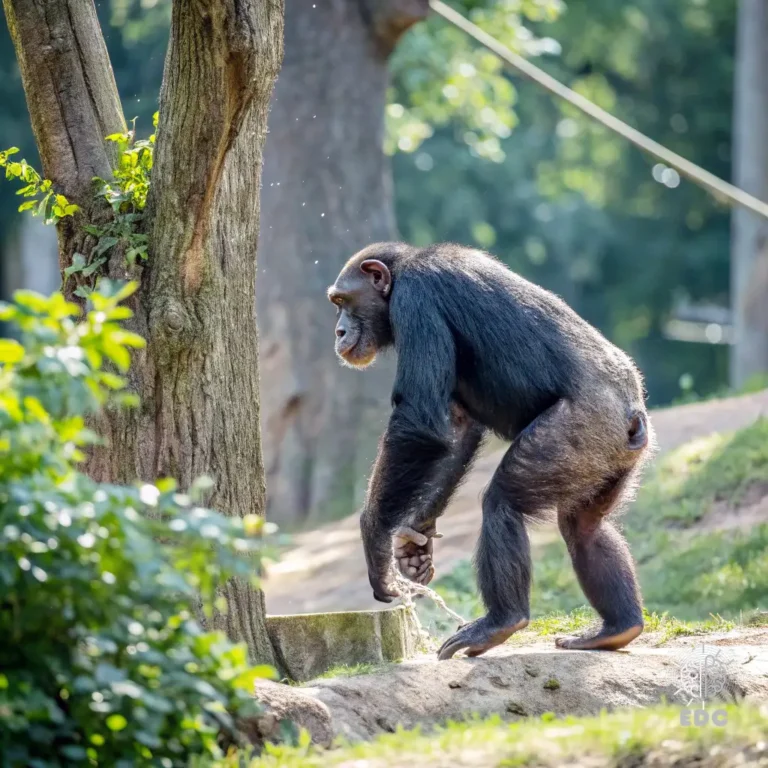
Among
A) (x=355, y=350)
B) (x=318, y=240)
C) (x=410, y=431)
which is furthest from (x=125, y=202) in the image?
(x=318, y=240)

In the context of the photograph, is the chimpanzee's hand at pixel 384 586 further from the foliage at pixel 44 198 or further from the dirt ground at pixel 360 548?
the dirt ground at pixel 360 548

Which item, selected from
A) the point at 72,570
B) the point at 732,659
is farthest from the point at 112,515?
the point at 732,659

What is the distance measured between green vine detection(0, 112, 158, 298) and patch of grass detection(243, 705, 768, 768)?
80.0 inches

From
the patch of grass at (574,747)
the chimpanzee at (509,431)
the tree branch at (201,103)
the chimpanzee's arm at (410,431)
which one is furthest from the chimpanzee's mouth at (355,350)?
the patch of grass at (574,747)

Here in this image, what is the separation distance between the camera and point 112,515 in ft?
9.82

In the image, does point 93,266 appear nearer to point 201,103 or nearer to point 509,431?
point 201,103

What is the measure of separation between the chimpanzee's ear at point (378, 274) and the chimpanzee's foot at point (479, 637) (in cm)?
178

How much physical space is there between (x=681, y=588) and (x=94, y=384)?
5.41 m

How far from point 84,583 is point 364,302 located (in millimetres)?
3323

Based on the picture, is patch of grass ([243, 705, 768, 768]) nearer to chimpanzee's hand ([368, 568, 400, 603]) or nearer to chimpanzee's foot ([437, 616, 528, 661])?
chimpanzee's foot ([437, 616, 528, 661])

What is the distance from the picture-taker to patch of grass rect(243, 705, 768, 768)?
342cm

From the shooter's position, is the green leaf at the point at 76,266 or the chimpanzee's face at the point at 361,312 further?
the chimpanzee's face at the point at 361,312

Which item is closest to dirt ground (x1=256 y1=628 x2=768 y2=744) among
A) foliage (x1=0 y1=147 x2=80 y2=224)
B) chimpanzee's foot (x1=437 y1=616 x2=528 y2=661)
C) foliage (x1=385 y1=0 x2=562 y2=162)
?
chimpanzee's foot (x1=437 y1=616 x2=528 y2=661)

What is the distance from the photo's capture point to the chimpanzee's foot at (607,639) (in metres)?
5.42
